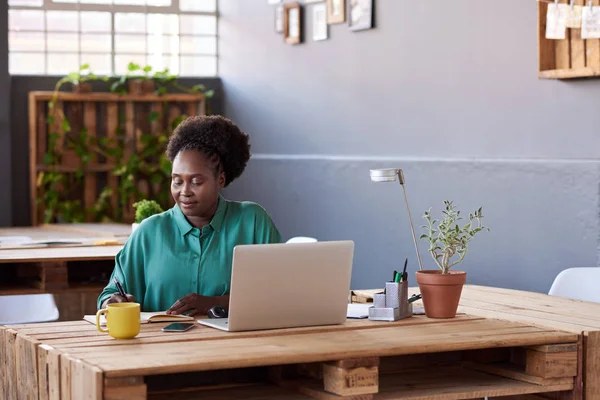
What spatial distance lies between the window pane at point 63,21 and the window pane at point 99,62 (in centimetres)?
26

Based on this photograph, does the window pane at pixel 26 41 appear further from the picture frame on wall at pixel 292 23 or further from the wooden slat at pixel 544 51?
the wooden slat at pixel 544 51

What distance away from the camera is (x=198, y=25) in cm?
949

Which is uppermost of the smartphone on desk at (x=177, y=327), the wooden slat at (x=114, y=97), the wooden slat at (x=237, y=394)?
the wooden slat at (x=114, y=97)

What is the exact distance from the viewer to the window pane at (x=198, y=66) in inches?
375

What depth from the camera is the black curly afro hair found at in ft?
12.3

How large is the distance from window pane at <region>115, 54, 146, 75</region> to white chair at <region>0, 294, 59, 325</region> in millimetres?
4037

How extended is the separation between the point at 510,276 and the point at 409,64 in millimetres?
1676

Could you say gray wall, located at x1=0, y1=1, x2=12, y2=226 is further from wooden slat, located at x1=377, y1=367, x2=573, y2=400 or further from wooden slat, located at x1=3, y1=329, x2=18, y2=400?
wooden slat, located at x1=377, y1=367, x2=573, y2=400

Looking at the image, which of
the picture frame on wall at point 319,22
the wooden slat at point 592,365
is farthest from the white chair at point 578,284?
the picture frame on wall at point 319,22

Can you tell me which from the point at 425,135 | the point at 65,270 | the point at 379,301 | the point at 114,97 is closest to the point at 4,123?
the point at 114,97

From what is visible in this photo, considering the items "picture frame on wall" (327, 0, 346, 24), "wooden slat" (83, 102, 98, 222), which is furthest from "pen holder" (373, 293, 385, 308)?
"wooden slat" (83, 102, 98, 222)

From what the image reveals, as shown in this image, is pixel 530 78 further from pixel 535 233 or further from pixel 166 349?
pixel 166 349

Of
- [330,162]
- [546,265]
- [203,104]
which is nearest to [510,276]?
[546,265]

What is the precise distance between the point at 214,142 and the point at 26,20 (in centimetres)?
576
